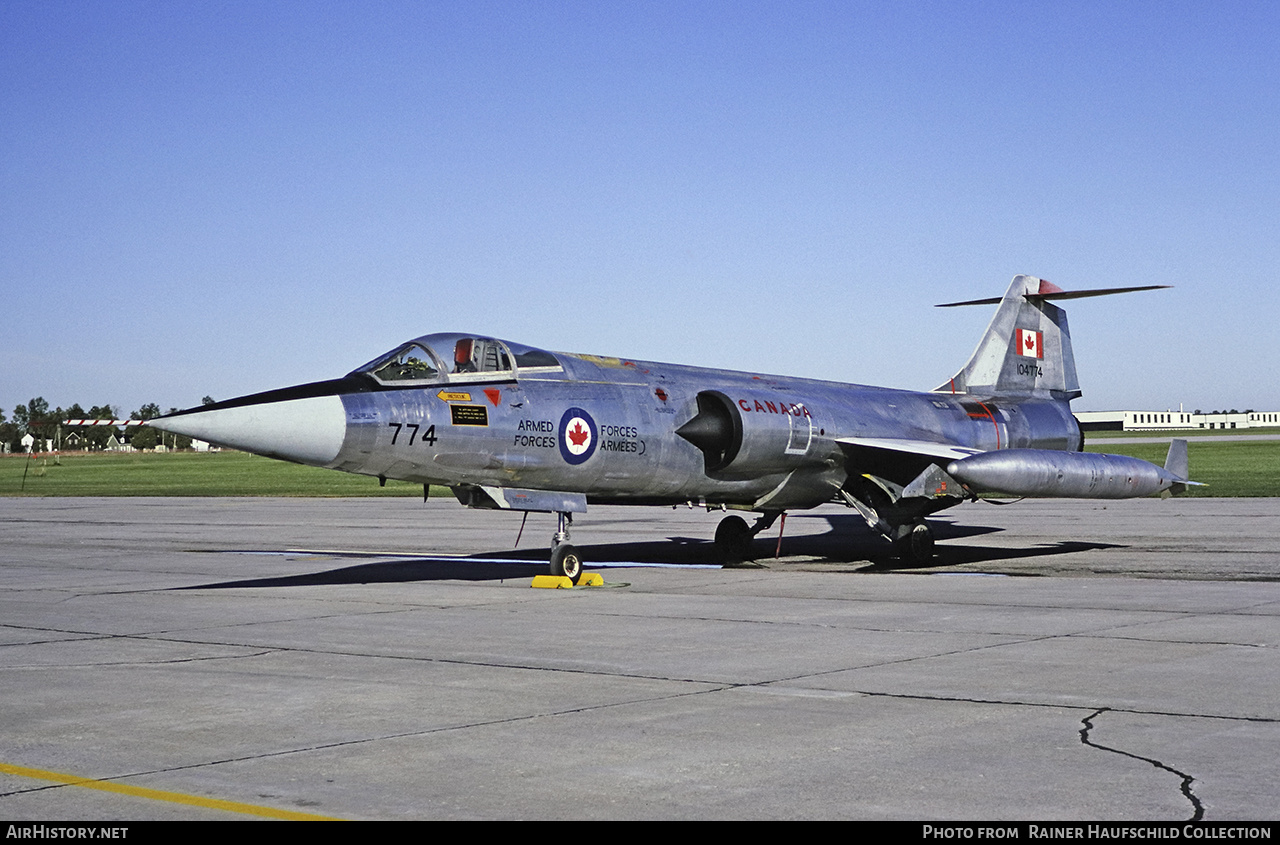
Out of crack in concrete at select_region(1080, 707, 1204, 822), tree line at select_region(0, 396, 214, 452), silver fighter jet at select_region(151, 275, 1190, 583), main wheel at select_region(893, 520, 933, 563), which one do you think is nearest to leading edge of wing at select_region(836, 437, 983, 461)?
silver fighter jet at select_region(151, 275, 1190, 583)

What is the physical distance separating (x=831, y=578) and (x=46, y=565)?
37.6 ft

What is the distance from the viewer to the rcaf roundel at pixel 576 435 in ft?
47.9

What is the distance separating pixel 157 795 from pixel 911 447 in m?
13.2

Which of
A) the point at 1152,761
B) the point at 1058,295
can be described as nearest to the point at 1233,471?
the point at 1058,295

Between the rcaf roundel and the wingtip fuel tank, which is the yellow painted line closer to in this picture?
the rcaf roundel

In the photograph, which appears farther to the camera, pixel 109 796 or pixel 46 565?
pixel 46 565

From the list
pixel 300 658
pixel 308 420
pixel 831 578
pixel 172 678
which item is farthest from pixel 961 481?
pixel 172 678

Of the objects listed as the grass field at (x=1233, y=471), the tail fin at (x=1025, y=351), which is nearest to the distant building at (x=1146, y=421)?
the grass field at (x=1233, y=471)

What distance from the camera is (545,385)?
583 inches

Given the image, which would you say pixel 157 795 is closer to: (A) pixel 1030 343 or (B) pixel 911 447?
(B) pixel 911 447

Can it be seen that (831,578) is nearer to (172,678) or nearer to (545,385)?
(545,385)

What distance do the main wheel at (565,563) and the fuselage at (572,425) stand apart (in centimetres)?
76

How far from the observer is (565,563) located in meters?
14.7

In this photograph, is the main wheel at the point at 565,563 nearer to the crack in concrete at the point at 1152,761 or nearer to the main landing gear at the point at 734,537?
the main landing gear at the point at 734,537
